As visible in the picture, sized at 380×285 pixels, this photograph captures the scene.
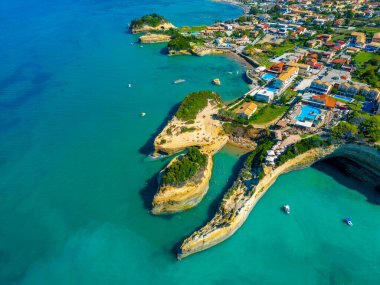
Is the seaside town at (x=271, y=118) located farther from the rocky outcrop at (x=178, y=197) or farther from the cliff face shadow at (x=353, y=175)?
the cliff face shadow at (x=353, y=175)

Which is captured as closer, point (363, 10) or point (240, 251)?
point (240, 251)

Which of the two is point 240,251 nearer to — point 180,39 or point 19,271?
point 19,271

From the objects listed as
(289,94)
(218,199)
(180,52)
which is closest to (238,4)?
(180,52)

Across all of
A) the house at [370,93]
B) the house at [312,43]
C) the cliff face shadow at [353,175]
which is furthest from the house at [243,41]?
the cliff face shadow at [353,175]

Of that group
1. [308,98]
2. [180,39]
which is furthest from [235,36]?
[308,98]

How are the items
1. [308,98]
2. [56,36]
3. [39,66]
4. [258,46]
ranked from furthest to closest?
Result: [56,36]
[258,46]
[39,66]
[308,98]

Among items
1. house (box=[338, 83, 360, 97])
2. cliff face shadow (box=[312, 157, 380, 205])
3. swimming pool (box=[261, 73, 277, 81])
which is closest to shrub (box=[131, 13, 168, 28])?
swimming pool (box=[261, 73, 277, 81])
